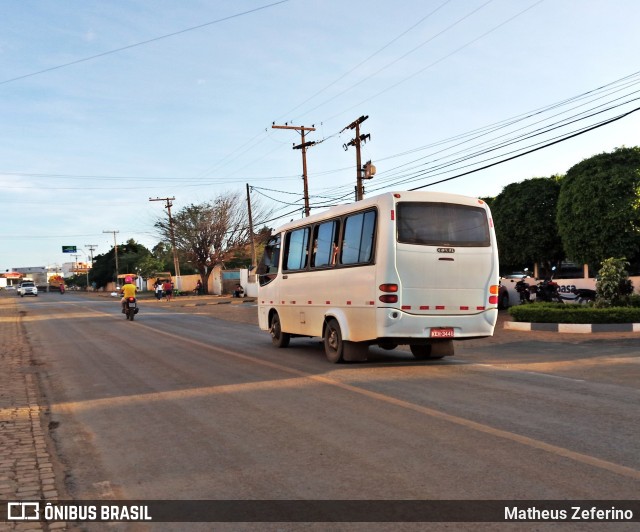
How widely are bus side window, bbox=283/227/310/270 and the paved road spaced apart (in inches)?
91.6

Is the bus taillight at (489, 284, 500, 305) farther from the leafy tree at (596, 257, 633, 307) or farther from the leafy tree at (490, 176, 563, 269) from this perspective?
the leafy tree at (490, 176, 563, 269)

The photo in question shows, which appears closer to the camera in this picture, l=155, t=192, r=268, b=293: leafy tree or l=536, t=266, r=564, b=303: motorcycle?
l=536, t=266, r=564, b=303: motorcycle

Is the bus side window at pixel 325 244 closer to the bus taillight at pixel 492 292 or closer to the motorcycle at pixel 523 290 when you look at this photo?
the bus taillight at pixel 492 292

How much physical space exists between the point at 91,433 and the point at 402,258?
5.87 m

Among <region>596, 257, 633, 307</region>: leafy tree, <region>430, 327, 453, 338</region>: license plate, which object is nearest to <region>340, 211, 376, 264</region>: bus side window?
<region>430, 327, 453, 338</region>: license plate

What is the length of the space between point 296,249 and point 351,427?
8.22 m

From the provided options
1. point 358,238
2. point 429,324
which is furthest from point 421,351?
point 358,238

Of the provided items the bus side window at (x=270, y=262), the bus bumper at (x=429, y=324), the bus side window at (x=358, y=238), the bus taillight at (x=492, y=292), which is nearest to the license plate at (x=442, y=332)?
the bus bumper at (x=429, y=324)

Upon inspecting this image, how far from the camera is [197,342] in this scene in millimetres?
16906

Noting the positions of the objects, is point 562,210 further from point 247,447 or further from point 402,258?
point 247,447

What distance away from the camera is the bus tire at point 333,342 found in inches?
477

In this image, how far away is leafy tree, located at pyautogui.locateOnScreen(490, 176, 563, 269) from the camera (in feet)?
98.9

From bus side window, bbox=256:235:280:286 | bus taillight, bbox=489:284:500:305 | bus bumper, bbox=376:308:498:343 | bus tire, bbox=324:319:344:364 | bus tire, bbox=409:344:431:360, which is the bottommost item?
bus tire, bbox=409:344:431:360

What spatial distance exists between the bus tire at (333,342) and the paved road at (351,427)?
1.03 feet
